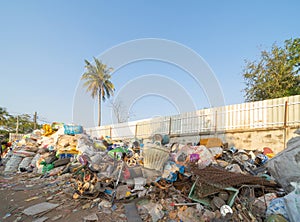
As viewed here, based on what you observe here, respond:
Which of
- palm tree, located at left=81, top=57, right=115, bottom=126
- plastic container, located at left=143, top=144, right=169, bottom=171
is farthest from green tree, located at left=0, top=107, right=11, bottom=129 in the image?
plastic container, located at left=143, top=144, right=169, bottom=171

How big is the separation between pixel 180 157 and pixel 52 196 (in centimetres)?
280

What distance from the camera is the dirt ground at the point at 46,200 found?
8.33 feet

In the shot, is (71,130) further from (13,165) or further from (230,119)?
(230,119)

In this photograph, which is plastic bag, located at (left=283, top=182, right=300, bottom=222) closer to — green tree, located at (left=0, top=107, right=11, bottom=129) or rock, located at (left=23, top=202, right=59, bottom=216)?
rock, located at (left=23, top=202, right=59, bottom=216)

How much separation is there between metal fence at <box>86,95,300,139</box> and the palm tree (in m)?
9.82

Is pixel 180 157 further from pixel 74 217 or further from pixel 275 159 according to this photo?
pixel 74 217

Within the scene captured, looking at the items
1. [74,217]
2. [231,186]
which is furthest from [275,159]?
[74,217]

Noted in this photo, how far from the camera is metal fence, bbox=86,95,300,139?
497cm

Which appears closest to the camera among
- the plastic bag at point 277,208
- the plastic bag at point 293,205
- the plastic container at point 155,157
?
the plastic bag at point 293,205

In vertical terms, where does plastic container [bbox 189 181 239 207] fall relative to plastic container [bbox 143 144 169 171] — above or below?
below

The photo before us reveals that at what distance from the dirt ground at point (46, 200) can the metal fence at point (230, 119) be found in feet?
15.9

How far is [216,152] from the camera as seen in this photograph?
455cm

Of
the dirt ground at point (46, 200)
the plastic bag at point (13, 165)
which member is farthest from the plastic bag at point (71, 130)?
the dirt ground at point (46, 200)

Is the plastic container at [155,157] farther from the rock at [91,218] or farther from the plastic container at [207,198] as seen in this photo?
the rock at [91,218]
